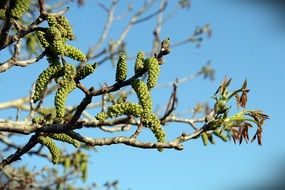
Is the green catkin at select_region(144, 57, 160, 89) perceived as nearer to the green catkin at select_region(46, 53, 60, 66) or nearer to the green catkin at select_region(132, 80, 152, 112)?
the green catkin at select_region(132, 80, 152, 112)

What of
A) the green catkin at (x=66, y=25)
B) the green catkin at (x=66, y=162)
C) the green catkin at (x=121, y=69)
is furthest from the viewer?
the green catkin at (x=66, y=162)

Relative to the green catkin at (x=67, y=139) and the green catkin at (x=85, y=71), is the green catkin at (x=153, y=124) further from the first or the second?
the green catkin at (x=67, y=139)

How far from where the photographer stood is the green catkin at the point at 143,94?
8.84 ft

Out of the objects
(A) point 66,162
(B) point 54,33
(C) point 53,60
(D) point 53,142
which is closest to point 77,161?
(A) point 66,162

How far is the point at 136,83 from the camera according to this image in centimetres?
274

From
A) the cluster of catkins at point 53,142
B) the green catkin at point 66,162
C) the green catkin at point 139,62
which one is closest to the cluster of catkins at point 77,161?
the green catkin at point 66,162

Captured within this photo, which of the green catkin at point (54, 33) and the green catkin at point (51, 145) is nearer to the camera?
the green catkin at point (54, 33)

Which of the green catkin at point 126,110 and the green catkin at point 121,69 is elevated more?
the green catkin at point 121,69

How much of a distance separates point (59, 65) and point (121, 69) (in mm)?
353

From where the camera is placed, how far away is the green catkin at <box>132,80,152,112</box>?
270 cm

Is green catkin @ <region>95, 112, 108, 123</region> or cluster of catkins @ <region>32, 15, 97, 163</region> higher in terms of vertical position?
cluster of catkins @ <region>32, 15, 97, 163</region>

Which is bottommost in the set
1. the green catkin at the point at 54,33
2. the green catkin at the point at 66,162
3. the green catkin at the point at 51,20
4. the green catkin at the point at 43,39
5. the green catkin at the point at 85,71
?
Answer: the green catkin at the point at 85,71

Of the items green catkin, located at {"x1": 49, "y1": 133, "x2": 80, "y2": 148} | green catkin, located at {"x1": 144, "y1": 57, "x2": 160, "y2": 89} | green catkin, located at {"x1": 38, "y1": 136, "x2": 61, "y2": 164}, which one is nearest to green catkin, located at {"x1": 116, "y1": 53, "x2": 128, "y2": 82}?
green catkin, located at {"x1": 144, "y1": 57, "x2": 160, "y2": 89}

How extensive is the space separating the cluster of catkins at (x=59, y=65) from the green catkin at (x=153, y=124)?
1.32ft
